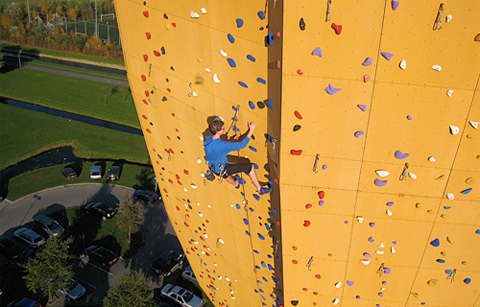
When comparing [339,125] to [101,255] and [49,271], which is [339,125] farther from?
[101,255]

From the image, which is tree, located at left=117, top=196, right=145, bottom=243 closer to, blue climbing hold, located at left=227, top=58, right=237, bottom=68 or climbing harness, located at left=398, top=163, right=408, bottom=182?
blue climbing hold, located at left=227, top=58, right=237, bottom=68

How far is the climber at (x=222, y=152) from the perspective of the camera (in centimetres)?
500

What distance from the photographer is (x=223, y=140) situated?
5293mm

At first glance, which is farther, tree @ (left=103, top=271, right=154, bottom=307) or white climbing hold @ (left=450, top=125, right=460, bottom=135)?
tree @ (left=103, top=271, right=154, bottom=307)

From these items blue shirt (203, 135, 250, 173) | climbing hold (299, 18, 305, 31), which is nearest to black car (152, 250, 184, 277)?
blue shirt (203, 135, 250, 173)

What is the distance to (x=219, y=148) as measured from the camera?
5.09 metres

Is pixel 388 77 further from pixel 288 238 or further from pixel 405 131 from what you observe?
pixel 288 238

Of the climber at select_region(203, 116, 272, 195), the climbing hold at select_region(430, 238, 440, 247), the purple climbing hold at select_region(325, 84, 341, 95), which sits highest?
the purple climbing hold at select_region(325, 84, 341, 95)

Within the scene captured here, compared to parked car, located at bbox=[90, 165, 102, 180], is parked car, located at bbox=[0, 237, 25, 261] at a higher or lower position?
lower

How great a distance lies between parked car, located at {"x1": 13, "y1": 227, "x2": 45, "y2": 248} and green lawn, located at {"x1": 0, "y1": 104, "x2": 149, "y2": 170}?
6.79 m

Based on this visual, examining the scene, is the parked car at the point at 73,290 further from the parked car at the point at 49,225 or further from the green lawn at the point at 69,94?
the green lawn at the point at 69,94

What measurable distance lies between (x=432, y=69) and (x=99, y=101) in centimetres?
3301

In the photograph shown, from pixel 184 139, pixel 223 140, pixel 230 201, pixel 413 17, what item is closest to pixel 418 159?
pixel 413 17

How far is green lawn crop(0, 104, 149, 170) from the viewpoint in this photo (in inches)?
1008
